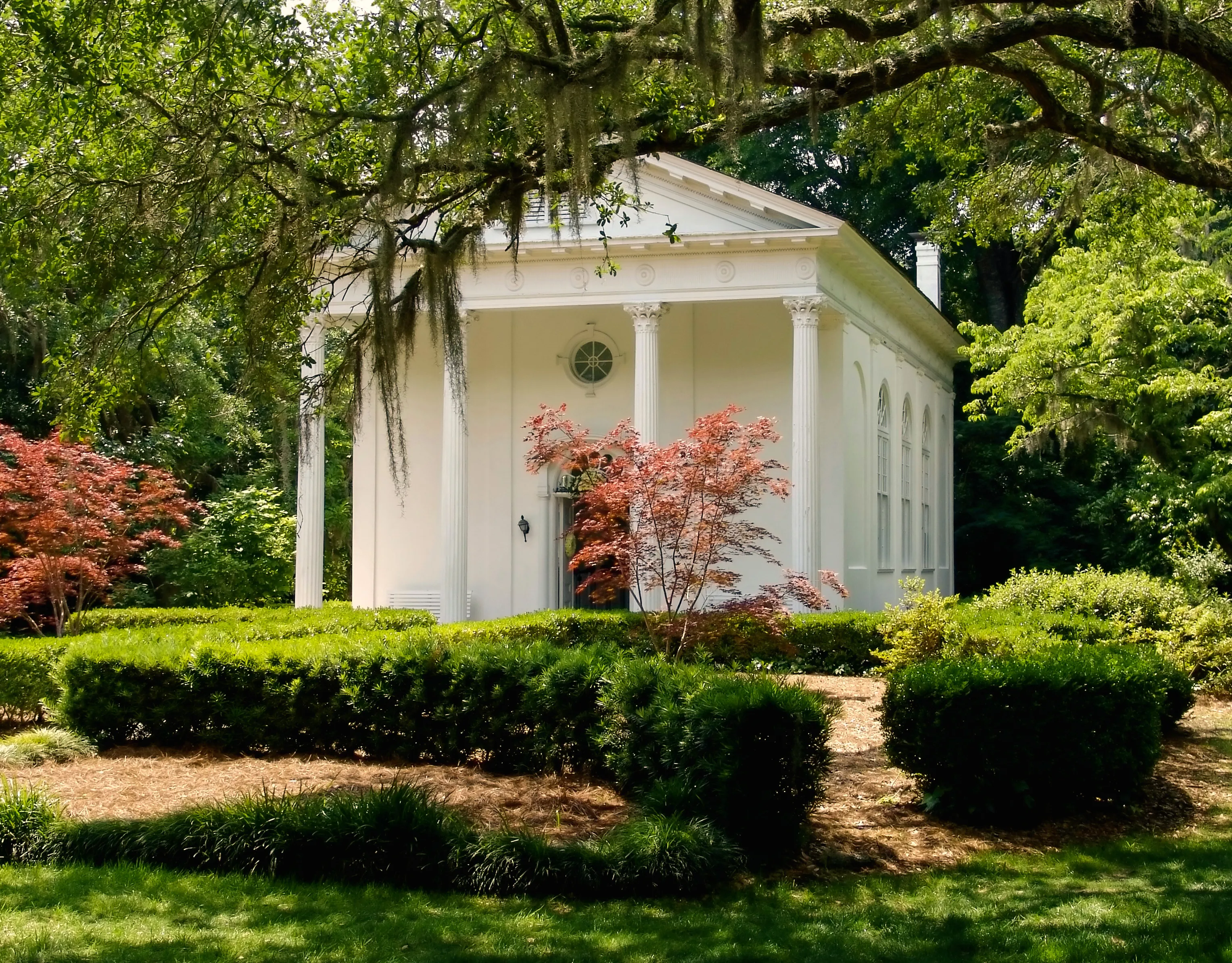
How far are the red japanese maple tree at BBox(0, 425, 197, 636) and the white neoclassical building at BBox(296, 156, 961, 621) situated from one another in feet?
15.3

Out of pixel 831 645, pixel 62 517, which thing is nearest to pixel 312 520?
pixel 62 517

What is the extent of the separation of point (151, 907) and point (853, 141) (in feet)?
42.3

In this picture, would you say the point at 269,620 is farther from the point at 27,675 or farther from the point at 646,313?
the point at 646,313

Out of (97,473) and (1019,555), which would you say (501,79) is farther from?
(1019,555)

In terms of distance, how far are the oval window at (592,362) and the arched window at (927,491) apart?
9.23 metres

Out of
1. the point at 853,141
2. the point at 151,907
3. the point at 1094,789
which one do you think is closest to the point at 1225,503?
the point at 853,141

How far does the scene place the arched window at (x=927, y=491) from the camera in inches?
1218

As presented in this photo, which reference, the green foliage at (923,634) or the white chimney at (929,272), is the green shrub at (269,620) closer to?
the green foliage at (923,634)

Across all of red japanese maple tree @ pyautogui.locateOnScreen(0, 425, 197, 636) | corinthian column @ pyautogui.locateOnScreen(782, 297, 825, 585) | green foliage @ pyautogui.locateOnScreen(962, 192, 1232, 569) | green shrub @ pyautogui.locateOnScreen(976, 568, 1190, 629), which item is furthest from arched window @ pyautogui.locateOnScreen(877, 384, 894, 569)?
red japanese maple tree @ pyautogui.locateOnScreen(0, 425, 197, 636)

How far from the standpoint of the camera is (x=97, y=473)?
17.0 m

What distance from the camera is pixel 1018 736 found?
8.74m

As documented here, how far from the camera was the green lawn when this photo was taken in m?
6.02

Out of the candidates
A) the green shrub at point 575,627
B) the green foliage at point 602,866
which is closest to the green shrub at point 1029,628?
the green shrub at point 575,627

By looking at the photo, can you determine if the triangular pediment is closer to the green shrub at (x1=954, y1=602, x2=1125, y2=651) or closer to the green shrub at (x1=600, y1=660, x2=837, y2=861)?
the green shrub at (x1=954, y1=602, x2=1125, y2=651)
